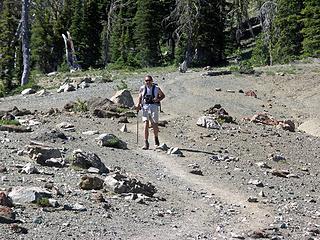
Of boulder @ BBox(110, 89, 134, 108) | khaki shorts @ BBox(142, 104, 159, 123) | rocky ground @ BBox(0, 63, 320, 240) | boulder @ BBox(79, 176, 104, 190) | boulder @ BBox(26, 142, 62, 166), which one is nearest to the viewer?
rocky ground @ BBox(0, 63, 320, 240)

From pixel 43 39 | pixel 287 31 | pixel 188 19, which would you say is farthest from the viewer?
pixel 43 39

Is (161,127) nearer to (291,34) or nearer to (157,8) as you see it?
(291,34)

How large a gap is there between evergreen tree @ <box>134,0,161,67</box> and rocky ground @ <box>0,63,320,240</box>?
38.1m

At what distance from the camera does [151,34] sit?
207 feet

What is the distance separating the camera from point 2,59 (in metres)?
51.3

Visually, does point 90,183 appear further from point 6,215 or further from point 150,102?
point 150,102

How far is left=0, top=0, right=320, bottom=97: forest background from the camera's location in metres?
47.4

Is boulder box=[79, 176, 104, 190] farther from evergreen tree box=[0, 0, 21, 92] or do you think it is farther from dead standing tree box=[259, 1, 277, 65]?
evergreen tree box=[0, 0, 21, 92]

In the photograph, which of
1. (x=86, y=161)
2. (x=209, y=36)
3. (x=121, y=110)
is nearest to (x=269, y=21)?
(x=209, y=36)

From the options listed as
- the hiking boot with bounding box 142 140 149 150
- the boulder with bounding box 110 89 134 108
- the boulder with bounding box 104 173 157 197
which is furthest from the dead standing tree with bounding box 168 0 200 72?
the boulder with bounding box 104 173 157 197

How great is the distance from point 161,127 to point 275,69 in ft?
60.4

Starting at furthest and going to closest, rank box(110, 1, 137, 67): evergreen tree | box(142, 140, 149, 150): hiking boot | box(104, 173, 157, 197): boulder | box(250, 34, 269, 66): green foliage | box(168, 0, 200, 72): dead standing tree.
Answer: box(110, 1, 137, 67): evergreen tree, box(250, 34, 269, 66): green foliage, box(168, 0, 200, 72): dead standing tree, box(142, 140, 149, 150): hiking boot, box(104, 173, 157, 197): boulder

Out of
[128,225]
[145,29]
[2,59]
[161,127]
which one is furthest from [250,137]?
[145,29]

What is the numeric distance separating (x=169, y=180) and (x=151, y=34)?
168ft
